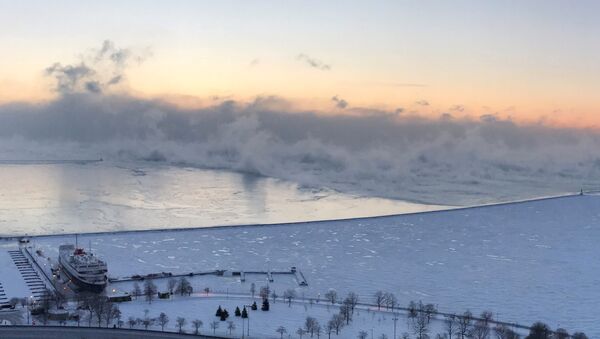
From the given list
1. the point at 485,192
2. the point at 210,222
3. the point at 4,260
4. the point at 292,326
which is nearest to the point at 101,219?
the point at 210,222

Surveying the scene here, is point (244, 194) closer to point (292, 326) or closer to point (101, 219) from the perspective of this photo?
point (101, 219)

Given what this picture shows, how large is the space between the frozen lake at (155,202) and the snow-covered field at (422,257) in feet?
12.2

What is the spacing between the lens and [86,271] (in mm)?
13719

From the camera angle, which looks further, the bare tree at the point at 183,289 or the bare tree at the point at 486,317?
the bare tree at the point at 183,289

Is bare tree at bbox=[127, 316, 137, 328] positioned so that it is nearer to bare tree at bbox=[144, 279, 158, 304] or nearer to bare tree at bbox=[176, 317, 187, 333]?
bare tree at bbox=[176, 317, 187, 333]

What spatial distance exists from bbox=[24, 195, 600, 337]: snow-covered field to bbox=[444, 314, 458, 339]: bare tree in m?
1.08

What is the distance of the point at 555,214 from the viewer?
2503 centimetres

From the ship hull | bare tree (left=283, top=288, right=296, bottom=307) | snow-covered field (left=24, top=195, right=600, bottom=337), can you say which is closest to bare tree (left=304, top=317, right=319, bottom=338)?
bare tree (left=283, top=288, right=296, bottom=307)

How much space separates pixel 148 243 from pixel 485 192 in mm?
24169

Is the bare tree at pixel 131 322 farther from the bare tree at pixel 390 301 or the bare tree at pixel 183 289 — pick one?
the bare tree at pixel 390 301

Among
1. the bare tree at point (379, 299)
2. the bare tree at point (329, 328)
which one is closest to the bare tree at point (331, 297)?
the bare tree at point (379, 299)

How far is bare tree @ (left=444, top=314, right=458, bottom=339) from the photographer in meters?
10.6

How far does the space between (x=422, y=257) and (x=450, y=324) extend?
6544 mm

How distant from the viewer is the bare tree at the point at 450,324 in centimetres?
1057
